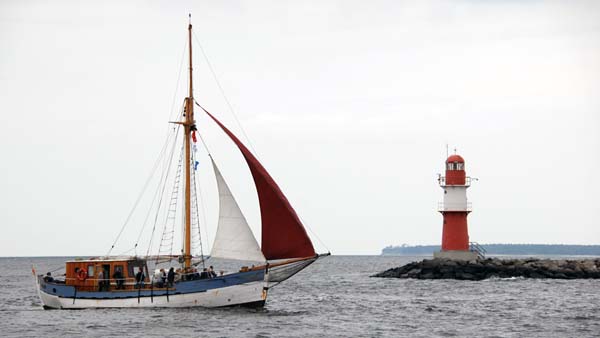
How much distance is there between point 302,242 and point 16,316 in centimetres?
1229

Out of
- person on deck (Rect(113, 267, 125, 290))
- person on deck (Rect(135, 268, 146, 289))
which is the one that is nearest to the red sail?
person on deck (Rect(135, 268, 146, 289))

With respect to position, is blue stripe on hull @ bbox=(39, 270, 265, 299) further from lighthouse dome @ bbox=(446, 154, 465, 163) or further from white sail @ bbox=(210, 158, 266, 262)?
lighthouse dome @ bbox=(446, 154, 465, 163)

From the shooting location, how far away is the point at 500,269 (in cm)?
5912

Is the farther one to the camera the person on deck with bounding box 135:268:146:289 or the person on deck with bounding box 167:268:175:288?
the person on deck with bounding box 135:268:146:289

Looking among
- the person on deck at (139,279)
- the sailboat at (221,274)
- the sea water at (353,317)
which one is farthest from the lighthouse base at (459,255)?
the person on deck at (139,279)

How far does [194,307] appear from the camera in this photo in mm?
34656

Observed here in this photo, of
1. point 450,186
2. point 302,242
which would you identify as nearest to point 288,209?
point 302,242

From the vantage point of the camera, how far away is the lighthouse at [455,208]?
55.2m

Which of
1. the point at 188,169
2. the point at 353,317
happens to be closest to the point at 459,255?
the point at 353,317

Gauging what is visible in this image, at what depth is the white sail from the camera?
113 ft

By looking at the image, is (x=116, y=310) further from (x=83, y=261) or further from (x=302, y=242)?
(x=302, y=242)

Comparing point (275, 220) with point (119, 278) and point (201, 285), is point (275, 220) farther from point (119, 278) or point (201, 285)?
point (119, 278)

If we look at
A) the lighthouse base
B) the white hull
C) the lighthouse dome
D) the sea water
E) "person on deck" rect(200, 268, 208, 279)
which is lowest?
the sea water

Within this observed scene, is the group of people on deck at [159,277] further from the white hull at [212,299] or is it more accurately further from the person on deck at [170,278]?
the white hull at [212,299]
